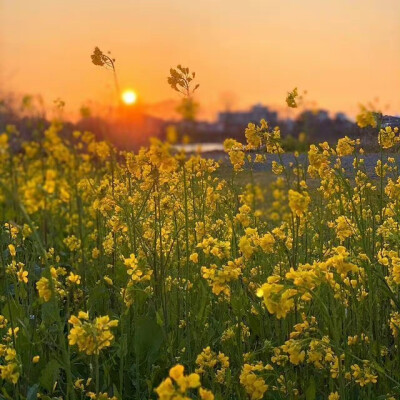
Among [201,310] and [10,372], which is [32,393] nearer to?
[10,372]

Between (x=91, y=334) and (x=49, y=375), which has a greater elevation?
(x=91, y=334)

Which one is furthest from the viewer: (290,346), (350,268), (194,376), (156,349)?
(156,349)

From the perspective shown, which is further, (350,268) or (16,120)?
(16,120)

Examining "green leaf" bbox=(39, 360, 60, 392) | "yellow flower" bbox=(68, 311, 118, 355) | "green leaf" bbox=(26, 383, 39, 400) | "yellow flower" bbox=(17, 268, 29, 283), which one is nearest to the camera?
"yellow flower" bbox=(68, 311, 118, 355)

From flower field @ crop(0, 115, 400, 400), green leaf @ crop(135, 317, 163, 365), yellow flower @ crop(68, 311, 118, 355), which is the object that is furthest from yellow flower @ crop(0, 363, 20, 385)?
green leaf @ crop(135, 317, 163, 365)

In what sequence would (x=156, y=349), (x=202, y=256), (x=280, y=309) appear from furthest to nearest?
Result: (x=202, y=256) → (x=156, y=349) → (x=280, y=309)

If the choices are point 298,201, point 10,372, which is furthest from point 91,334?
point 298,201

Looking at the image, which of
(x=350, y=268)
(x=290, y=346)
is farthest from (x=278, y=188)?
(x=290, y=346)

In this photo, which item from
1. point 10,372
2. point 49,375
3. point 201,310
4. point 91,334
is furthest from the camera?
point 201,310

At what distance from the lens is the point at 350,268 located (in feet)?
6.74

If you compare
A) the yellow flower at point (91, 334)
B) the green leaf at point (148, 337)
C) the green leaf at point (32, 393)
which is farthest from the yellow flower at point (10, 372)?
the green leaf at point (148, 337)

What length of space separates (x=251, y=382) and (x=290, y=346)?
0.62 feet

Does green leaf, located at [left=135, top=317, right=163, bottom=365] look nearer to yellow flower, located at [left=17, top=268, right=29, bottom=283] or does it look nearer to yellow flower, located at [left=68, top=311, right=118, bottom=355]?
yellow flower, located at [left=17, top=268, right=29, bottom=283]

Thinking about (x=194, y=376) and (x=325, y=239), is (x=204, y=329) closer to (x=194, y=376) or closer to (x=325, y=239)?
(x=194, y=376)
